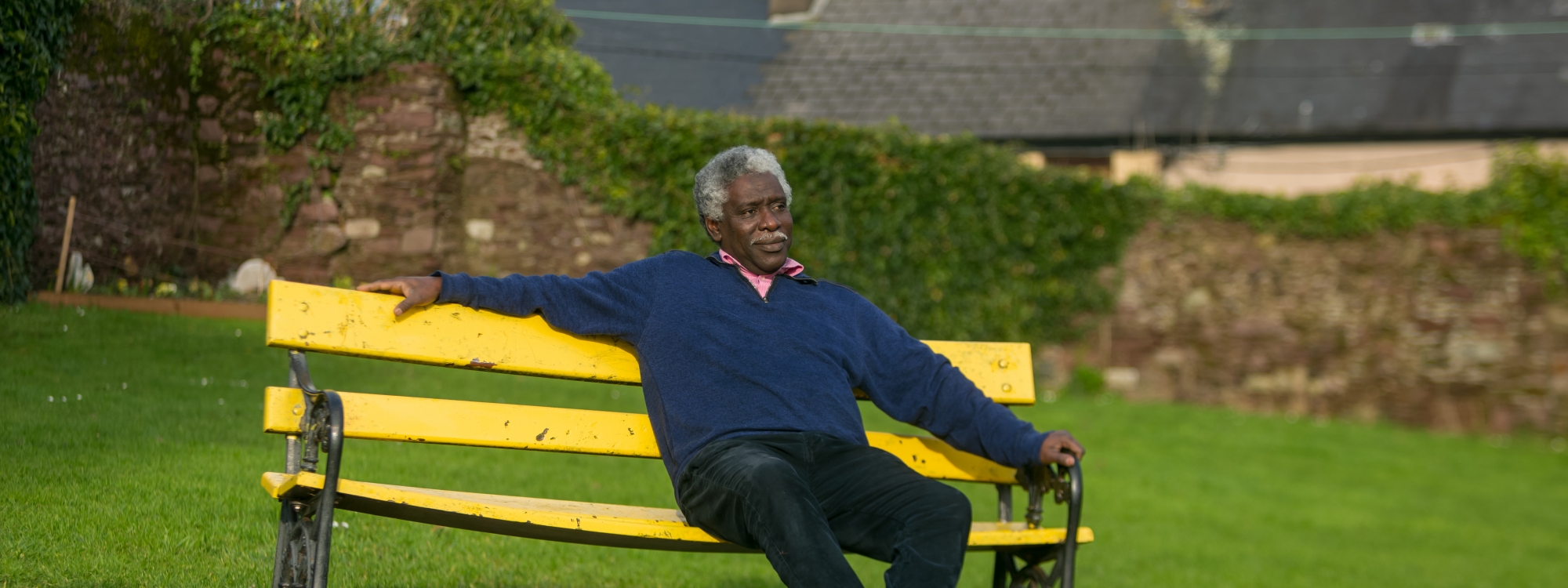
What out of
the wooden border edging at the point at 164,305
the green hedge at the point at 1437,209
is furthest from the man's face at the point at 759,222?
the green hedge at the point at 1437,209

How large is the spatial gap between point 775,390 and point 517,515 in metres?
0.75

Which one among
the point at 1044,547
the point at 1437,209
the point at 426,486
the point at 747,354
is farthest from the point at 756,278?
the point at 1437,209

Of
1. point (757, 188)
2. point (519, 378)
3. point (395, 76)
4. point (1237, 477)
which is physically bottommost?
point (1237, 477)

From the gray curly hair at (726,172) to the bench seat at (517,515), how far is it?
34.5 inches

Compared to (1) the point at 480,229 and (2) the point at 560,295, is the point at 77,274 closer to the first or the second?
(2) the point at 560,295

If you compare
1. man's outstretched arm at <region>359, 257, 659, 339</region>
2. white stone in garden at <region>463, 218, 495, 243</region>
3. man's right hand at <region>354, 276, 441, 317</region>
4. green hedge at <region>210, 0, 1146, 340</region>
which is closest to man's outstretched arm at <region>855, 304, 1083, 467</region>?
man's outstretched arm at <region>359, 257, 659, 339</region>

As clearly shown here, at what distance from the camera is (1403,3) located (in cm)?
1619

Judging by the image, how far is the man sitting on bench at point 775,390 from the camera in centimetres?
281

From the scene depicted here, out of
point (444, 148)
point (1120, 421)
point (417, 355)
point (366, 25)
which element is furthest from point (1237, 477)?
point (417, 355)

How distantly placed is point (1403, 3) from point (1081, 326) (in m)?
7.86

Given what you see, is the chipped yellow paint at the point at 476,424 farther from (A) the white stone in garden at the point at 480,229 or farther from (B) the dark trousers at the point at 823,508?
(A) the white stone in garden at the point at 480,229

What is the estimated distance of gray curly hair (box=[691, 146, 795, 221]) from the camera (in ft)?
10.9

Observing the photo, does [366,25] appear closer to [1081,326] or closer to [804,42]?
[1081,326]

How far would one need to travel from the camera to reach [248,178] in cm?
511
